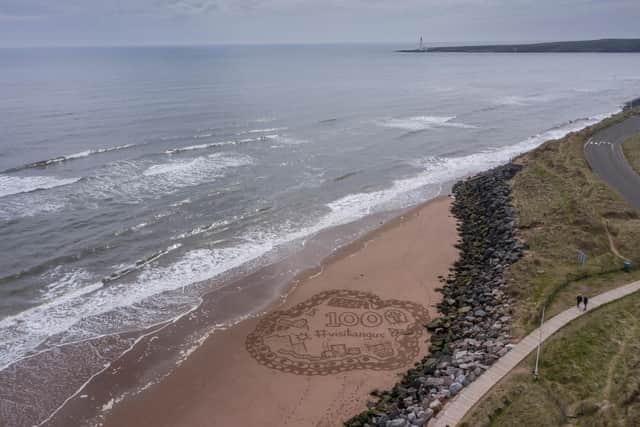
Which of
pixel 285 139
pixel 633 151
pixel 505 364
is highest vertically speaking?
pixel 633 151

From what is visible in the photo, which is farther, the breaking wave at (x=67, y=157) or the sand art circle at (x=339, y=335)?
the breaking wave at (x=67, y=157)

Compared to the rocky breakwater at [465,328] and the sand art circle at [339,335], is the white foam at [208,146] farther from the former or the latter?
the sand art circle at [339,335]

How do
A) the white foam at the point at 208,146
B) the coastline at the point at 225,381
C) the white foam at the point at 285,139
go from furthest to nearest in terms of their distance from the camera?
the white foam at the point at 285,139, the white foam at the point at 208,146, the coastline at the point at 225,381

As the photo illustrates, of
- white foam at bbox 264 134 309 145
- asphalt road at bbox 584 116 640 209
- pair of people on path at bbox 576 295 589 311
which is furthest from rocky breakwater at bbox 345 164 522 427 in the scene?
white foam at bbox 264 134 309 145

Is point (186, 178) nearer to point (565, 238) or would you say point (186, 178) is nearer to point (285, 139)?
point (285, 139)

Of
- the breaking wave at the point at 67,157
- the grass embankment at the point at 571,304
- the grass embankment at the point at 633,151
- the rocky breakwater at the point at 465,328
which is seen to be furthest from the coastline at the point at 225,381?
the breaking wave at the point at 67,157

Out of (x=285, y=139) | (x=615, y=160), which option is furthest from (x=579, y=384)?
(x=285, y=139)
